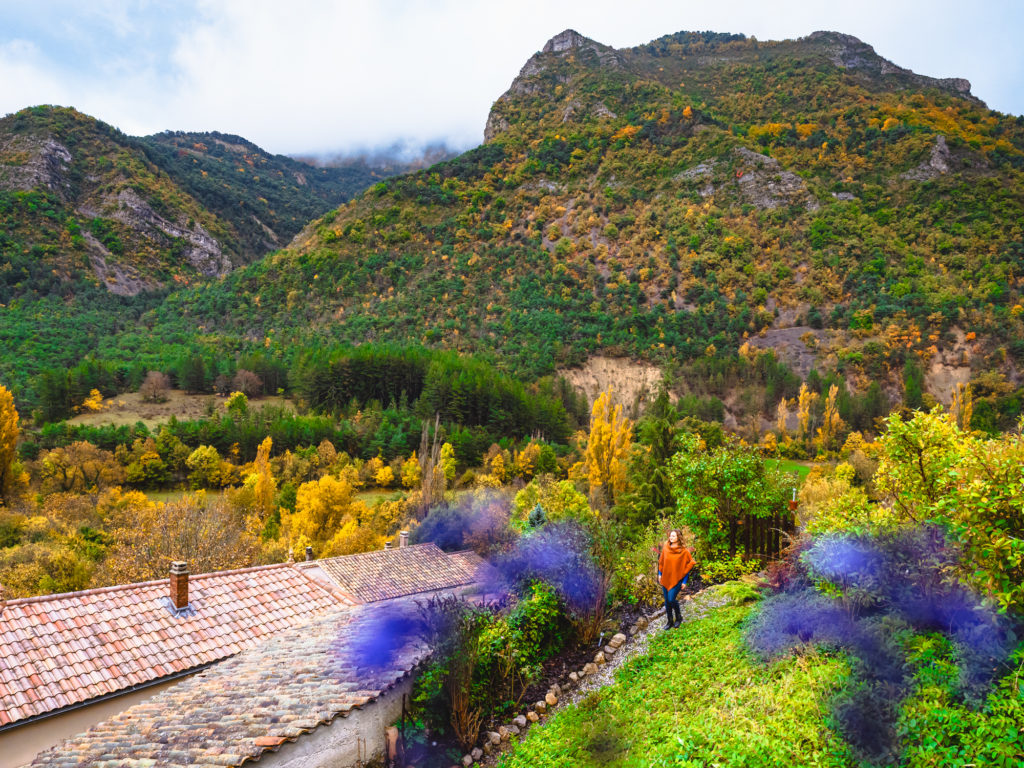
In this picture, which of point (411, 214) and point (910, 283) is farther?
point (411, 214)

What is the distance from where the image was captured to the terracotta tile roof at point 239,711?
588cm

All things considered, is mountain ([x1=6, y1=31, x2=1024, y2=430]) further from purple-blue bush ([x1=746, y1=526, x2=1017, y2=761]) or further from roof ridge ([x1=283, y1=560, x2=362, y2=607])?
purple-blue bush ([x1=746, y1=526, x2=1017, y2=761])

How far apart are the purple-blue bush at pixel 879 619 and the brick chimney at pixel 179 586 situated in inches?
434

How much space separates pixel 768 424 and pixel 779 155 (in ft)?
148

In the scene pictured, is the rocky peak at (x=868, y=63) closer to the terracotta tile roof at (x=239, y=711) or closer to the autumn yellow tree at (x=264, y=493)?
the autumn yellow tree at (x=264, y=493)

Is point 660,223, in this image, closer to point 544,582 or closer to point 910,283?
point 910,283

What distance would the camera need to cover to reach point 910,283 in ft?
196

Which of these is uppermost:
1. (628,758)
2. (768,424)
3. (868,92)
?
(868,92)

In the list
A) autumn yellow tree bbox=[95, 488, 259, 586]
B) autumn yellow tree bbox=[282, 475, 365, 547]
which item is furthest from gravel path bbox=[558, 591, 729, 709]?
autumn yellow tree bbox=[282, 475, 365, 547]

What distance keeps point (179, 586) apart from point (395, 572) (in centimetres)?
796

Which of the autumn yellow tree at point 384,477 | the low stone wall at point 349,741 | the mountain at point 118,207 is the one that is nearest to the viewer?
the low stone wall at point 349,741

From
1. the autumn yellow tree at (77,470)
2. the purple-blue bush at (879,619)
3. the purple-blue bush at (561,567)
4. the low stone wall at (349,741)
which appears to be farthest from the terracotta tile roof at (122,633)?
the autumn yellow tree at (77,470)

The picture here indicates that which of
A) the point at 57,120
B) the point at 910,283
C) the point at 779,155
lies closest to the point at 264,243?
the point at 57,120

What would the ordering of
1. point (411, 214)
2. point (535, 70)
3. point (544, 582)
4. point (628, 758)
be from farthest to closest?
point (535, 70), point (411, 214), point (544, 582), point (628, 758)
